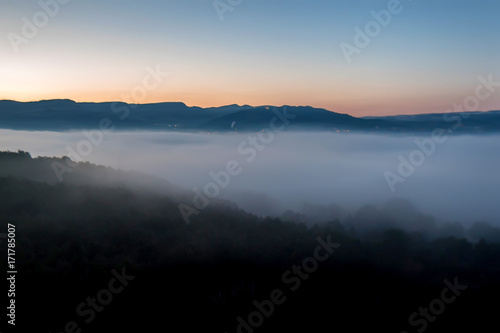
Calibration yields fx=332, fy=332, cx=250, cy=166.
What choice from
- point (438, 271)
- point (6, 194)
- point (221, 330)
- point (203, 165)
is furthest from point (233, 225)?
point (203, 165)

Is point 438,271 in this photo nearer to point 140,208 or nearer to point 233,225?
point 233,225

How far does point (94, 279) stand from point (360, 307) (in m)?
18.9

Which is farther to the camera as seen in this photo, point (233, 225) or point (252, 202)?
point (252, 202)

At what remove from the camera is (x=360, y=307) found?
25.1 meters

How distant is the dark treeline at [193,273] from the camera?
15805 mm

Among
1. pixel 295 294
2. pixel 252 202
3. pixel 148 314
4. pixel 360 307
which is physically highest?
pixel 148 314

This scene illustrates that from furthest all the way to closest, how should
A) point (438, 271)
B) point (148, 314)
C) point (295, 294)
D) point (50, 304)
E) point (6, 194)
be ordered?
point (438, 271)
point (6, 194)
point (295, 294)
point (148, 314)
point (50, 304)

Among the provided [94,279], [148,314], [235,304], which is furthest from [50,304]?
[235,304]

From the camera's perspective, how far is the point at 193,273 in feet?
65.3

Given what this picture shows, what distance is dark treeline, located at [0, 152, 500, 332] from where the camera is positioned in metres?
15.8

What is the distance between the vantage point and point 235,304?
19297mm

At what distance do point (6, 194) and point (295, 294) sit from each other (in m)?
22.6

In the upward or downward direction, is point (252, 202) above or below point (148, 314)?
below

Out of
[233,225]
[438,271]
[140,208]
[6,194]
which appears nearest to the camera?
[6,194]
